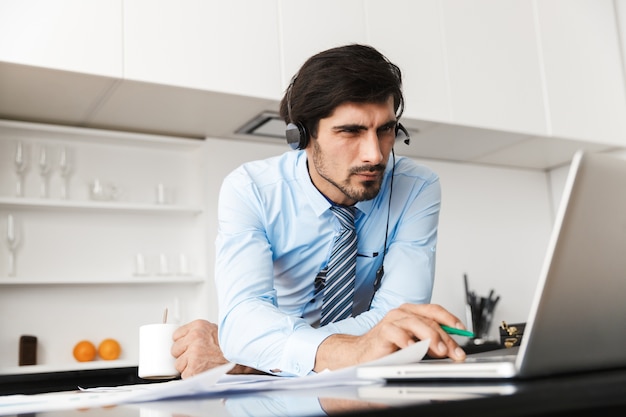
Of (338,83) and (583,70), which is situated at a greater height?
(583,70)

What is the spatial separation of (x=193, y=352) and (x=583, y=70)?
3.03 m

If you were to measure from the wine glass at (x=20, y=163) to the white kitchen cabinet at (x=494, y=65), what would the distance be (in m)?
1.86

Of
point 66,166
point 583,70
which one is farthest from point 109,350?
point 583,70

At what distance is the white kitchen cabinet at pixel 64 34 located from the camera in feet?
7.32

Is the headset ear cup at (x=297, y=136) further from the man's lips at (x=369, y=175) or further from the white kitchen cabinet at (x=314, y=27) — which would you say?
the white kitchen cabinet at (x=314, y=27)

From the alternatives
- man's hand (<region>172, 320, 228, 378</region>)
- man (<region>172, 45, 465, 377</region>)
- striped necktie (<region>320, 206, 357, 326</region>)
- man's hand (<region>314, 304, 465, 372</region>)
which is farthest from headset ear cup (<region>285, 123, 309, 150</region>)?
man's hand (<region>314, 304, 465, 372</region>)

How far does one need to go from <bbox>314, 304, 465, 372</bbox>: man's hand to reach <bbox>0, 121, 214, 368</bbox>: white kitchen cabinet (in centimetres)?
195

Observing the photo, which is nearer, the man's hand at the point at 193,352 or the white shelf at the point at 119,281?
the man's hand at the point at 193,352

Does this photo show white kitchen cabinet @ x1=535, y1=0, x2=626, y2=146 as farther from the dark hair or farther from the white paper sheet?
the white paper sheet

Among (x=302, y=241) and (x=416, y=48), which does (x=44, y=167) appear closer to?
(x=302, y=241)

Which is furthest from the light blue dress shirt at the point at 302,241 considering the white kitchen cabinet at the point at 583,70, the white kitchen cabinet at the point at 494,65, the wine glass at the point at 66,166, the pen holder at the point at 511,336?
the white kitchen cabinet at the point at 583,70

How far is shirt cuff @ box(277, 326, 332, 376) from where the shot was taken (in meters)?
1.07

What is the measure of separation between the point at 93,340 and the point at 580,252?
2.50 metres

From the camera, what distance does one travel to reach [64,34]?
2.31 metres
